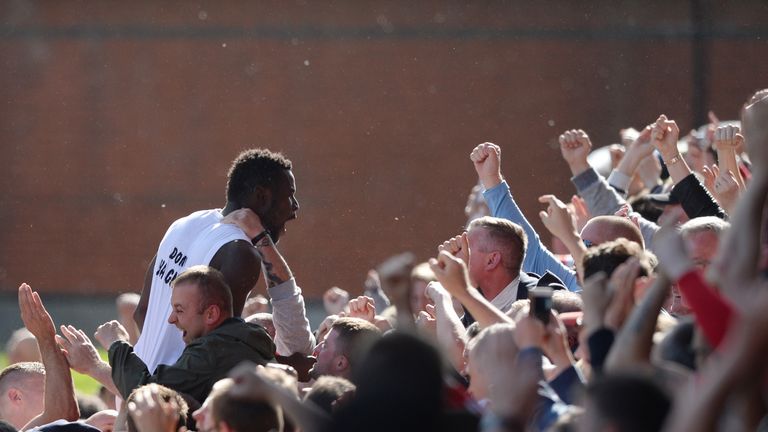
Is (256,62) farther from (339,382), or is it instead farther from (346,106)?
(339,382)

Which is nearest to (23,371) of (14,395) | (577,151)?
(14,395)

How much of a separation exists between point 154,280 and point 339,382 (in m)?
1.83

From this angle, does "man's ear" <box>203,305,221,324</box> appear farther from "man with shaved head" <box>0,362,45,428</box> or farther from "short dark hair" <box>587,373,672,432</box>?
"short dark hair" <box>587,373,672,432</box>

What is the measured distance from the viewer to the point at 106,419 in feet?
19.3

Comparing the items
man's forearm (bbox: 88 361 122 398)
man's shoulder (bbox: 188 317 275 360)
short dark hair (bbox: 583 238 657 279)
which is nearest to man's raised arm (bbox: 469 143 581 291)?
man's shoulder (bbox: 188 317 275 360)

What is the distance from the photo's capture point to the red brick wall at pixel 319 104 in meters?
19.6

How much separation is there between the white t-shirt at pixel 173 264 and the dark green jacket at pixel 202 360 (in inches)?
11.0

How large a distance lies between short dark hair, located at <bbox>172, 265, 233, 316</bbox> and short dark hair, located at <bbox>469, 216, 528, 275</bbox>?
151cm

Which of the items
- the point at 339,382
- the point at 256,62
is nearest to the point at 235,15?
the point at 256,62

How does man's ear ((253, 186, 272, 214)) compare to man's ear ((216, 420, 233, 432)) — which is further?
man's ear ((253, 186, 272, 214))

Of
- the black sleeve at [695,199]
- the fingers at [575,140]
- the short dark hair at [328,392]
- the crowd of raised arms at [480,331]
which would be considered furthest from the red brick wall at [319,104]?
the short dark hair at [328,392]

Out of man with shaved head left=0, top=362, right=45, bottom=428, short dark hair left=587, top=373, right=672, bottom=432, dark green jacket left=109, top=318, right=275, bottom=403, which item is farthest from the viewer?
man with shaved head left=0, top=362, right=45, bottom=428

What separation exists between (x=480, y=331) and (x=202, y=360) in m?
1.21

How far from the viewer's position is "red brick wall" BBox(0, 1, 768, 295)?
1961 cm
